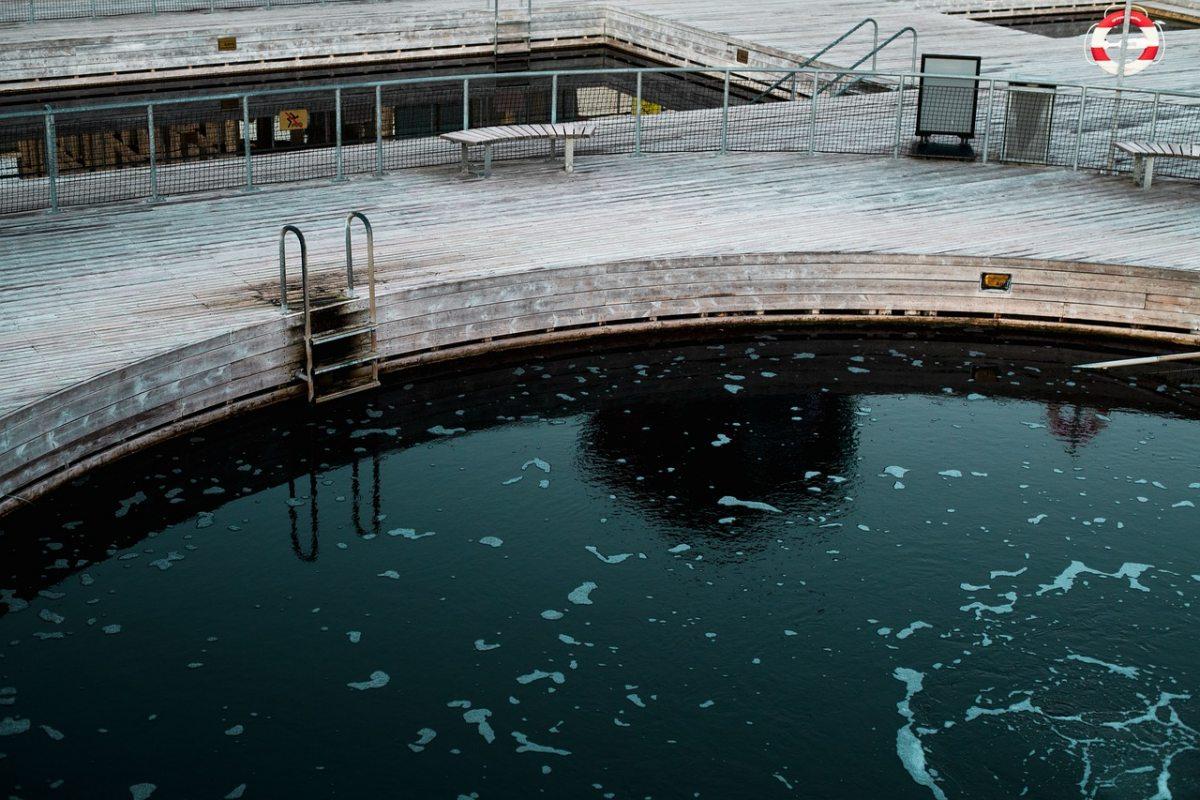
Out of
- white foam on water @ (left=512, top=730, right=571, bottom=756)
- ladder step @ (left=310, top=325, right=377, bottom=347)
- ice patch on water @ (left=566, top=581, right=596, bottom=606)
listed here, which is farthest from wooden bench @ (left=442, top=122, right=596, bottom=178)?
white foam on water @ (left=512, top=730, right=571, bottom=756)

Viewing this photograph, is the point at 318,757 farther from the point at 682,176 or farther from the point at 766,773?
the point at 682,176

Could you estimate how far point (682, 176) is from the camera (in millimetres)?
16438

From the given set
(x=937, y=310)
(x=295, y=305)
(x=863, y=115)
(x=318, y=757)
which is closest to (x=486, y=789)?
(x=318, y=757)

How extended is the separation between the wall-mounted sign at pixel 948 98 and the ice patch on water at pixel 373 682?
10.7 meters

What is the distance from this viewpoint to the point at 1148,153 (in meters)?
15.7

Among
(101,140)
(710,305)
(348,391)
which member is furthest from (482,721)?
(101,140)

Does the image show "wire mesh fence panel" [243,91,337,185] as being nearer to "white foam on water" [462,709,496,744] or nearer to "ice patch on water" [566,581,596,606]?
"ice patch on water" [566,581,596,606]

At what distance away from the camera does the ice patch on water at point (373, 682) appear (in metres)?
8.53

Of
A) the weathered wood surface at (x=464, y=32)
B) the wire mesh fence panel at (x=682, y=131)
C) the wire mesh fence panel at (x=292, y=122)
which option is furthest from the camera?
the weathered wood surface at (x=464, y=32)

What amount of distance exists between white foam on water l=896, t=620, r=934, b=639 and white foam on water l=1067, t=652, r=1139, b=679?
2.89ft

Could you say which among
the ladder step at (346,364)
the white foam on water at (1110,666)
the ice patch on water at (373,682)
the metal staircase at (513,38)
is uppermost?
the metal staircase at (513,38)

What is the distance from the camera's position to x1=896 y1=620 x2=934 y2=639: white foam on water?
9.20 meters

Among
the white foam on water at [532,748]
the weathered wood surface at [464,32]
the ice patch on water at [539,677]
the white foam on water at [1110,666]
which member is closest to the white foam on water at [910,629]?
the white foam on water at [1110,666]

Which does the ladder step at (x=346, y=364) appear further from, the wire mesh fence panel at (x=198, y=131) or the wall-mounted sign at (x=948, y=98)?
the wire mesh fence panel at (x=198, y=131)
